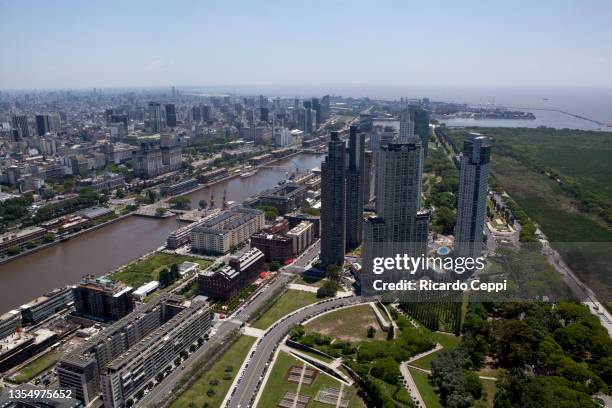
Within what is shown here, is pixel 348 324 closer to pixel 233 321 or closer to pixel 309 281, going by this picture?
pixel 309 281

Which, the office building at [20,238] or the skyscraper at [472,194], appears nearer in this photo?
the skyscraper at [472,194]

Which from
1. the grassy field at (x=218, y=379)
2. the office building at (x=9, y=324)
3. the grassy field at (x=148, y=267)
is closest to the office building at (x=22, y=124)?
the grassy field at (x=148, y=267)

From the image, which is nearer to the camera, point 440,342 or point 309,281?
point 440,342

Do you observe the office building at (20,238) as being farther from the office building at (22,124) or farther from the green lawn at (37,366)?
the office building at (22,124)

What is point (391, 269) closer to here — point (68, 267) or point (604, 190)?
point (68, 267)

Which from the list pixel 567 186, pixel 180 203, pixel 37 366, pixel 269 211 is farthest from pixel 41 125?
pixel 567 186
